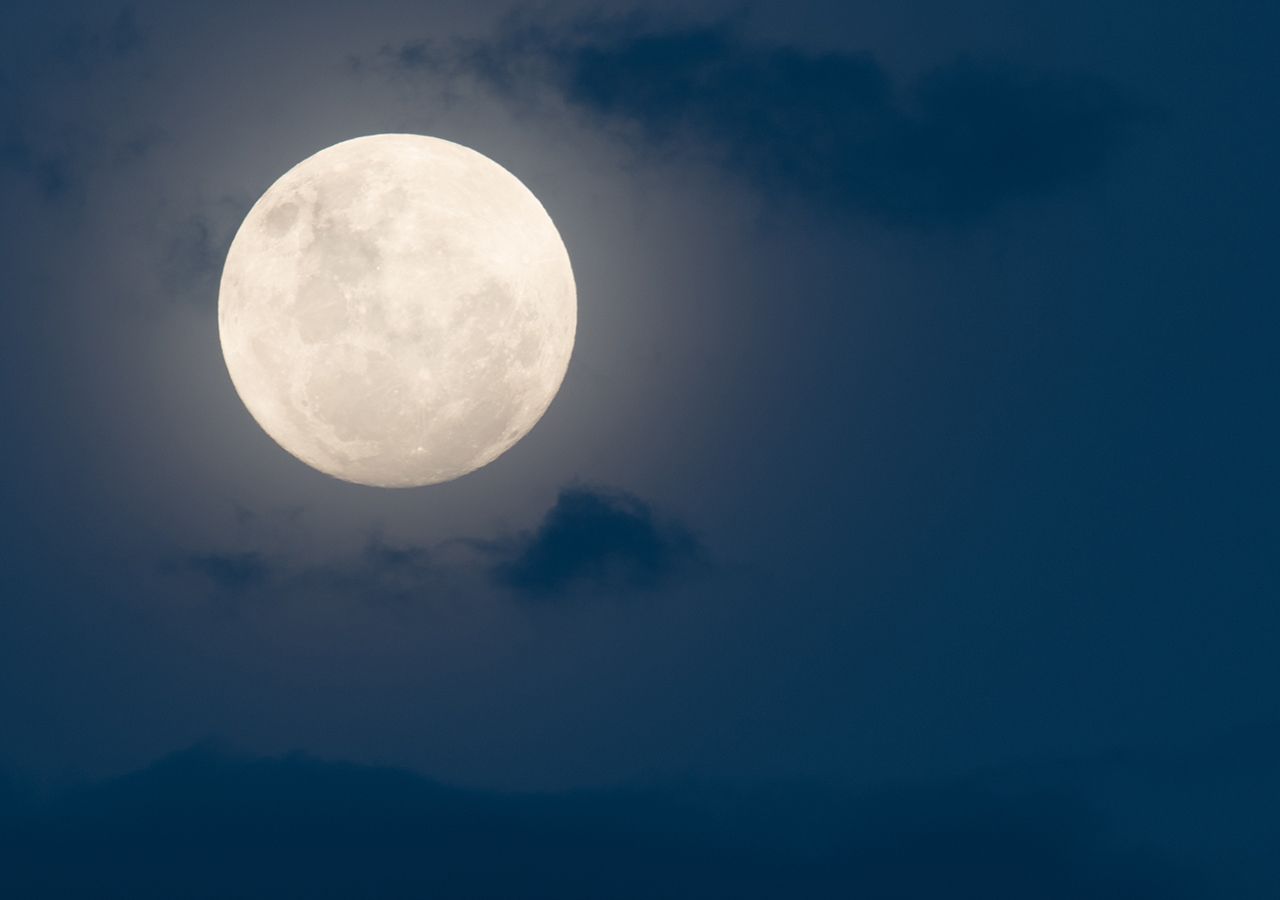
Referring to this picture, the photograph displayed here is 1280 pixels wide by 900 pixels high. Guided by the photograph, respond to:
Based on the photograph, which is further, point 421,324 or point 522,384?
point 522,384

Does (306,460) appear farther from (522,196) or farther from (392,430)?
(522,196)

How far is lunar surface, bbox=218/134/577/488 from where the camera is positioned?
15.9 meters

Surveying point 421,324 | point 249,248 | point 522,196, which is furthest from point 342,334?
point 522,196

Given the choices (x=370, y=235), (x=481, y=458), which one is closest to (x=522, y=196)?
(x=370, y=235)

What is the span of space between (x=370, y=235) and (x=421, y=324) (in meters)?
1.22

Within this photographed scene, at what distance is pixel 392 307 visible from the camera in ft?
52.0

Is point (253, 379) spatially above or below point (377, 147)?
below

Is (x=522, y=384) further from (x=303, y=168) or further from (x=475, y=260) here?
(x=303, y=168)

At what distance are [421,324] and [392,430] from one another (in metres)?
1.39

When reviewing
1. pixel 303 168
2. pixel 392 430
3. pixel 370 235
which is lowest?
pixel 392 430

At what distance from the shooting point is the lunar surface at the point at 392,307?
15.9m

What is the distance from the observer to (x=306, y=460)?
17.6 meters

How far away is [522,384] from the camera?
56.5ft

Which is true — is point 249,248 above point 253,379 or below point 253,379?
above
